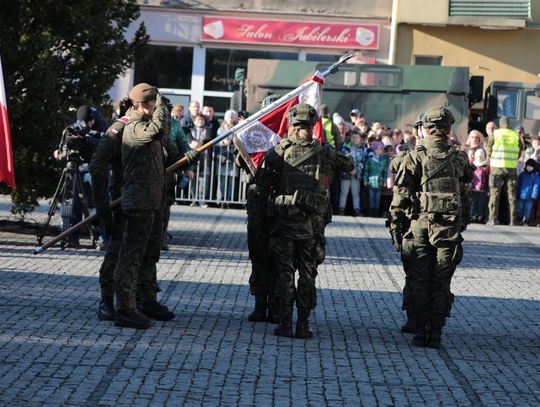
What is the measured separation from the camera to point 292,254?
424 inches

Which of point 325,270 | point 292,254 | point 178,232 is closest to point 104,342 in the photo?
point 292,254

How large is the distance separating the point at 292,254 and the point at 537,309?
11.6ft

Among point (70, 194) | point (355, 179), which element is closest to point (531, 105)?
point (355, 179)

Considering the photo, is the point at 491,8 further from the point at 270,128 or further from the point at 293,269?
the point at 293,269

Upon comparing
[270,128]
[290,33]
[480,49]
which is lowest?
[270,128]

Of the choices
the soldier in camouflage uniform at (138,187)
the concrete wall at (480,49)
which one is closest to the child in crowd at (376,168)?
the concrete wall at (480,49)

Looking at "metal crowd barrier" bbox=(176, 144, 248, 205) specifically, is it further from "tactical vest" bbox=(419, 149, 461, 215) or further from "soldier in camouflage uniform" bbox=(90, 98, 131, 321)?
"tactical vest" bbox=(419, 149, 461, 215)

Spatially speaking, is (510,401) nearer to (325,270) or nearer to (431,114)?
(431,114)

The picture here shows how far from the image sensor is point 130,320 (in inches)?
421

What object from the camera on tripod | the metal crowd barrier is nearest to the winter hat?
the metal crowd barrier

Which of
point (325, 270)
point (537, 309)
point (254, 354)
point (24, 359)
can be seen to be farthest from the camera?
point (325, 270)

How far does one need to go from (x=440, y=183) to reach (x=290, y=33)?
2579 cm

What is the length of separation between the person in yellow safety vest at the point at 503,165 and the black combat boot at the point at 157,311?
48.5 ft

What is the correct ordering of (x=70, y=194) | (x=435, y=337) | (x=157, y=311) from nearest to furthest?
1. (x=435, y=337)
2. (x=157, y=311)
3. (x=70, y=194)
